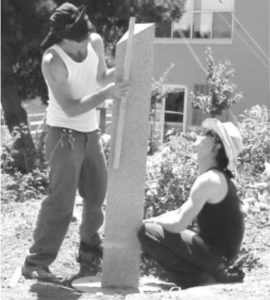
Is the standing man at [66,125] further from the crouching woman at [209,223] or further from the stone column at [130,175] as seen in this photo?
the crouching woman at [209,223]

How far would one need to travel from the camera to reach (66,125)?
4367 millimetres

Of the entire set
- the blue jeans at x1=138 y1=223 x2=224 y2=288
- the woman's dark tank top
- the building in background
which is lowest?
the blue jeans at x1=138 y1=223 x2=224 y2=288

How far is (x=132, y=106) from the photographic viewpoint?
13.7 feet

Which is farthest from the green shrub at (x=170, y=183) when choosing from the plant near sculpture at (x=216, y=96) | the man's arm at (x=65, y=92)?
the plant near sculpture at (x=216, y=96)

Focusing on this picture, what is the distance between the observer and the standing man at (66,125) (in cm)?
418

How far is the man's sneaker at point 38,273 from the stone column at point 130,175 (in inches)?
13.7

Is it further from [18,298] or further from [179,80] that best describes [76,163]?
[179,80]

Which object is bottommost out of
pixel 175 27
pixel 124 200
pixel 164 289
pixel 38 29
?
pixel 164 289

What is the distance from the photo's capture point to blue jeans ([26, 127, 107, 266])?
4.33 meters

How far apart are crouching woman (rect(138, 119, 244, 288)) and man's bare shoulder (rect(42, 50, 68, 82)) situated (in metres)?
0.95

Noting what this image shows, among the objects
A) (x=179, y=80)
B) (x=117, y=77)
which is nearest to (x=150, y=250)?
(x=117, y=77)

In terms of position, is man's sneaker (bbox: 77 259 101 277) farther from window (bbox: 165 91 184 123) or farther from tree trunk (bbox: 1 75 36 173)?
window (bbox: 165 91 184 123)

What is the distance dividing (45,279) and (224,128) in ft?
4.95

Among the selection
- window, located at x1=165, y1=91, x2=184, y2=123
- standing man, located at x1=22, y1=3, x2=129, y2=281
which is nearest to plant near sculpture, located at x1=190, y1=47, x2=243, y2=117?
standing man, located at x1=22, y1=3, x2=129, y2=281
